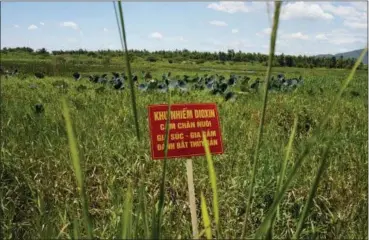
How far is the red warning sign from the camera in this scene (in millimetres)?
2623

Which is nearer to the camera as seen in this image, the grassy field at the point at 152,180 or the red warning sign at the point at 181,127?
the red warning sign at the point at 181,127

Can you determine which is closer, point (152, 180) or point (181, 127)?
point (181, 127)

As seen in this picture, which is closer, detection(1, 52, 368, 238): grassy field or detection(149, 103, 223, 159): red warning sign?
detection(149, 103, 223, 159): red warning sign

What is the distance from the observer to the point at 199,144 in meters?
2.74

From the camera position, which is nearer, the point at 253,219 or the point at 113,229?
the point at 113,229

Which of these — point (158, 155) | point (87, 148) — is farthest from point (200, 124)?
point (87, 148)

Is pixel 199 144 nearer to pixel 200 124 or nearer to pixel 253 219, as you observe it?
pixel 200 124

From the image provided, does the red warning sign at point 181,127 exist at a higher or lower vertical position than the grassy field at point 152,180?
higher

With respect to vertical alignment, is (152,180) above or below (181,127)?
below

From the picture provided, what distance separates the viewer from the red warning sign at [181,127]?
2.62 m

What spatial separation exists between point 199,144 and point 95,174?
1.11m

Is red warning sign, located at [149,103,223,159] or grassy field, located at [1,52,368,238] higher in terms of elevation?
red warning sign, located at [149,103,223,159]

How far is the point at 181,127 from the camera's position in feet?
8.77

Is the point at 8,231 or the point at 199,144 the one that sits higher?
the point at 199,144
